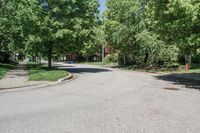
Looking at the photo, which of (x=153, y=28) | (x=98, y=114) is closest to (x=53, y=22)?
(x=153, y=28)

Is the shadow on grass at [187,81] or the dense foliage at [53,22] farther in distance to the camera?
the dense foliage at [53,22]

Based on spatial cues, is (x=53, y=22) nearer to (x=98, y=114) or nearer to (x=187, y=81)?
(x=187, y=81)

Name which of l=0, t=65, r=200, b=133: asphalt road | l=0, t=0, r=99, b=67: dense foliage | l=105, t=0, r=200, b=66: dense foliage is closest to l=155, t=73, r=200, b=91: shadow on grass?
l=105, t=0, r=200, b=66: dense foliage

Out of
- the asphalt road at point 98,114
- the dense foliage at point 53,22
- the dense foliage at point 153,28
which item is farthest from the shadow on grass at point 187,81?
the dense foliage at point 53,22

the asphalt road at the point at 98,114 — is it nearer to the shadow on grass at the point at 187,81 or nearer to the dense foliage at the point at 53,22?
the shadow on grass at the point at 187,81

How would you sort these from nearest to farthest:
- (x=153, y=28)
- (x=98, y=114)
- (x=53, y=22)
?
1. (x=98, y=114)
2. (x=53, y=22)
3. (x=153, y=28)

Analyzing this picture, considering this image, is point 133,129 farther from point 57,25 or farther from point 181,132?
point 57,25

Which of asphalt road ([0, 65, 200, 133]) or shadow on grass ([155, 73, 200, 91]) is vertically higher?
asphalt road ([0, 65, 200, 133])

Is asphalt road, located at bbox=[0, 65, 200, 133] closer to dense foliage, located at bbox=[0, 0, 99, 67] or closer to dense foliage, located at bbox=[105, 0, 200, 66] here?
dense foliage, located at bbox=[105, 0, 200, 66]

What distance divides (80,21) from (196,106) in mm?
20040

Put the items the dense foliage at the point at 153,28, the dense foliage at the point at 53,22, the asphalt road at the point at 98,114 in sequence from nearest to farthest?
the asphalt road at the point at 98,114, the dense foliage at the point at 153,28, the dense foliage at the point at 53,22

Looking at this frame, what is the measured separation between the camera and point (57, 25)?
29094mm

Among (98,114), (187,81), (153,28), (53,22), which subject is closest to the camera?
(98,114)

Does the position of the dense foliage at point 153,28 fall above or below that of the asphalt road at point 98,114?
above
